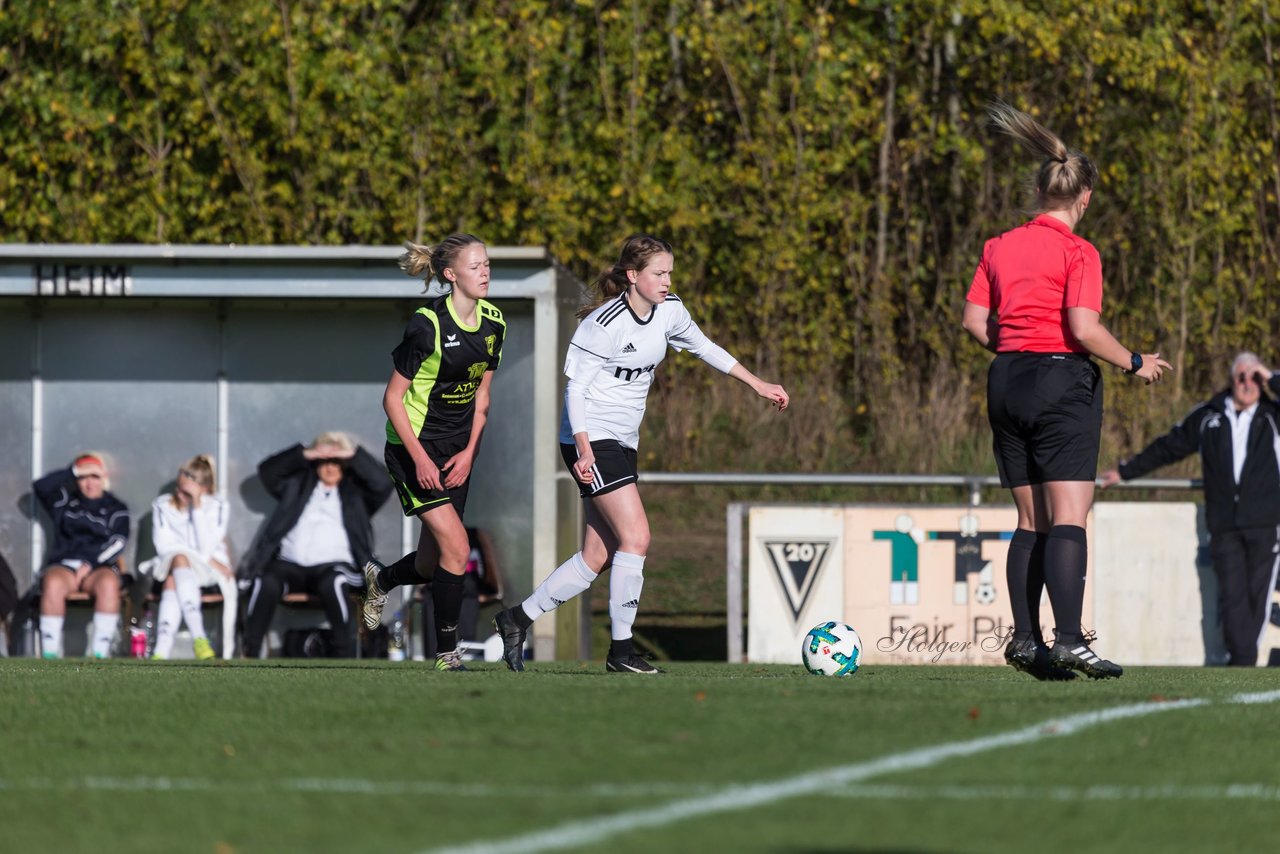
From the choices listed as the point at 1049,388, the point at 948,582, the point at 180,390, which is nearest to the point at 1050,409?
the point at 1049,388

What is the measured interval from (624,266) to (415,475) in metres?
1.21

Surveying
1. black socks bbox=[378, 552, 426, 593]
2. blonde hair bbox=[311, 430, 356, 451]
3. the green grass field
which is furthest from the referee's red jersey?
blonde hair bbox=[311, 430, 356, 451]

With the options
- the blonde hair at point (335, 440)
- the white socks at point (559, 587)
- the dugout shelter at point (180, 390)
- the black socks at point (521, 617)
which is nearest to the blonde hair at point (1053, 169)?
the white socks at point (559, 587)

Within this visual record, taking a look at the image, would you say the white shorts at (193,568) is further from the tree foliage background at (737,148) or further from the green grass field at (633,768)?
the green grass field at (633,768)

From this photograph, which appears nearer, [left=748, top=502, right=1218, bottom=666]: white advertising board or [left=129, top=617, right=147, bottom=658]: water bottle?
[left=748, top=502, right=1218, bottom=666]: white advertising board

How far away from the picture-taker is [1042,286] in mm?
6527

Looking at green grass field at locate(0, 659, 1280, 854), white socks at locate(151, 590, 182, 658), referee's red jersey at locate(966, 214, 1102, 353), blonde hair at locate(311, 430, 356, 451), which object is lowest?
white socks at locate(151, 590, 182, 658)

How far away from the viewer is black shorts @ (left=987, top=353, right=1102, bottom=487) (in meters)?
6.46

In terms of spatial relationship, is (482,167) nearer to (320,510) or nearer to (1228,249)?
(320,510)

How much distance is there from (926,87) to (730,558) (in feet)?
25.4

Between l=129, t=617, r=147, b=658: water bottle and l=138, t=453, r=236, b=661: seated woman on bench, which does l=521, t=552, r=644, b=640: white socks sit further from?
l=129, t=617, r=147, b=658: water bottle

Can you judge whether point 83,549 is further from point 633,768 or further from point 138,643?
point 633,768

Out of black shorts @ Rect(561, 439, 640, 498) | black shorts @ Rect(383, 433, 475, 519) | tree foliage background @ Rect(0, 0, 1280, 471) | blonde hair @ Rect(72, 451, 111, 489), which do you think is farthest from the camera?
tree foliage background @ Rect(0, 0, 1280, 471)

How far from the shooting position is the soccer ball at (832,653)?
7586 millimetres
